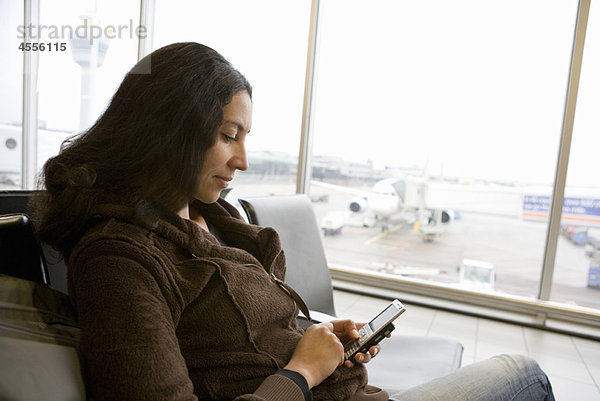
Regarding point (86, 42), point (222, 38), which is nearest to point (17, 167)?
point (86, 42)

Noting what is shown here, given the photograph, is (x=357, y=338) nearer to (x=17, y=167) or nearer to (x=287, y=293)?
(x=287, y=293)

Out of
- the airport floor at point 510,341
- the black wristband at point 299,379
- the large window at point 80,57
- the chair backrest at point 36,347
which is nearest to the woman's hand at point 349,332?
the black wristband at point 299,379

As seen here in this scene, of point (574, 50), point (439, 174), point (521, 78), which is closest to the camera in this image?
point (574, 50)

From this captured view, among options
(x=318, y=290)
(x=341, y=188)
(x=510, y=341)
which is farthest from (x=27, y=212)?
(x=341, y=188)

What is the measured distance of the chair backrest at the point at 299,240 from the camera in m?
1.63

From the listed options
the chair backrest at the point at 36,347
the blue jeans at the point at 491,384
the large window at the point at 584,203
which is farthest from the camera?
the large window at the point at 584,203

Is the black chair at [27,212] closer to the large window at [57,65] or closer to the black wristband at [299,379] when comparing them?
the black wristband at [299,379]

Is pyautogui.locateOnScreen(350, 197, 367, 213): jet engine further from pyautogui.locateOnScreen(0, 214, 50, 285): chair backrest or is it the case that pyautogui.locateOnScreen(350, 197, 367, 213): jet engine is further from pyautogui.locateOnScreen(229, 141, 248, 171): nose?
pyautogui.locateOnScreen(0, 214, 50, 285): chair backrest

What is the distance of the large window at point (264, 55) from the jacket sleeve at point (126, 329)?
2.91 m

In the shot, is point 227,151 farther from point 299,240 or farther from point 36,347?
point 299,240

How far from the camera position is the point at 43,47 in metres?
4.04

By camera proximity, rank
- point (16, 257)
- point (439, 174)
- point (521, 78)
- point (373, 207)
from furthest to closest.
→ point (373, 207), point (439, 174), point (521, 78), point (16, 257)

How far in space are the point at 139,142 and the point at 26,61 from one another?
13.7 ft

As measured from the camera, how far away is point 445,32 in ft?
10.7
